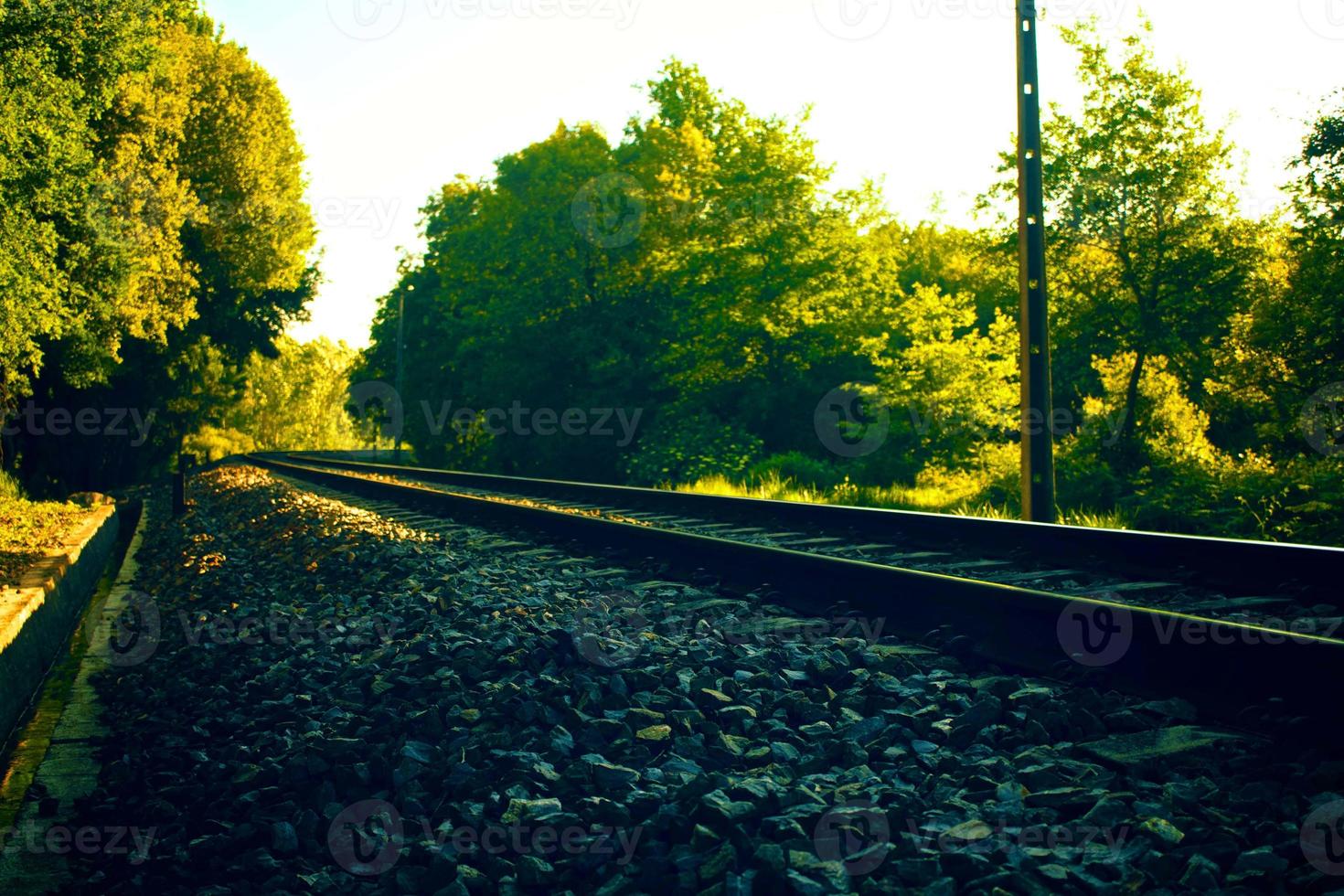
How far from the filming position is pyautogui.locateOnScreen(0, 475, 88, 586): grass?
842 centimetres

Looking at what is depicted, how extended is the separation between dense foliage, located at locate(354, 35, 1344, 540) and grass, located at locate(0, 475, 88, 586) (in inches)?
395

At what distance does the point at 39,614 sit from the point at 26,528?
19.4ft

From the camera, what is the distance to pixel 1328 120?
62.9ft

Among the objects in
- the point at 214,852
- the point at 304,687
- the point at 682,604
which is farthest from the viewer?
the point at 682,604

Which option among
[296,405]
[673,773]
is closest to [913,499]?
[673,773]

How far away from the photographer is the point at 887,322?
25.0 meters

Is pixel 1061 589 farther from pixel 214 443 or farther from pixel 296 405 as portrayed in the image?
pixel 296 405

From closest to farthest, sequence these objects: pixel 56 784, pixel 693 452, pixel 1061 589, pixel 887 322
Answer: pixel 56 784 < pixel 1061 589 < pixel 693 452 < pixel 887 322

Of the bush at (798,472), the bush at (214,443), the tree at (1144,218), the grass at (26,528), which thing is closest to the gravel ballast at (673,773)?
the grass at (26,528)

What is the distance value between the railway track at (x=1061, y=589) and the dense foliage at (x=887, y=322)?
4923 millimetres

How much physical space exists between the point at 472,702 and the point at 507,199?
3118cm

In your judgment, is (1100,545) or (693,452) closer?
(1100,545)

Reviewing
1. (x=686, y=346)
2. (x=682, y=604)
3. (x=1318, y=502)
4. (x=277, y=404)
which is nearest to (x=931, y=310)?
(x=686, y=346)

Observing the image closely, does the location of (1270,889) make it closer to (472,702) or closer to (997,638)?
(997,638)
